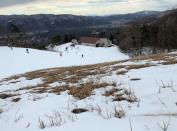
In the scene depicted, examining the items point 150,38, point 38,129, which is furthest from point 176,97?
point 150,38

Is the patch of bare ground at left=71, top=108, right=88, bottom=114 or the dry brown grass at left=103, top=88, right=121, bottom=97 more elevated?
the dry brown grass at left=103, top=88, right=121, bottom=97

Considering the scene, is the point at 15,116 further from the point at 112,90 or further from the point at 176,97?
the point at 176,97

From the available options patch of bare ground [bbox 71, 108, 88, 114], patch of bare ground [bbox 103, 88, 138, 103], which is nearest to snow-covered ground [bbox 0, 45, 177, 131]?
patch of bare ground [bbox 103, 88, 138, 103]

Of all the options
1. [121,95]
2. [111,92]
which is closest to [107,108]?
[121,95]

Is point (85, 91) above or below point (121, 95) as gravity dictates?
below

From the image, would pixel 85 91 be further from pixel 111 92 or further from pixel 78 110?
pixel 78 110

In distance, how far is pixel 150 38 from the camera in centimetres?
10669

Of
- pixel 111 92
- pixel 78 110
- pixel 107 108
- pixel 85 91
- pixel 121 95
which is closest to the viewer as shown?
pixel 107 108

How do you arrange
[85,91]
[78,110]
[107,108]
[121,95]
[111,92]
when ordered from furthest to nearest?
[85,91] < [111,92] < [121,95] < [78,110] < [107,108]

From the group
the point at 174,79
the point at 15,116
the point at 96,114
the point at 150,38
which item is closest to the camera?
the point at 96,114

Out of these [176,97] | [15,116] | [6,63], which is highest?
[176,97]

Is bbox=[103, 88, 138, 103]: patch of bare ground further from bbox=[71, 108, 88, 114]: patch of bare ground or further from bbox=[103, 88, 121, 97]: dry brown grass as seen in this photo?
bbox=[71, 108, 88, 114]: patch of bare ground

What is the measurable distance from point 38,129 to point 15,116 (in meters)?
1.58

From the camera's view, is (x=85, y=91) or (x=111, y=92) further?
(x=85, y=91)
